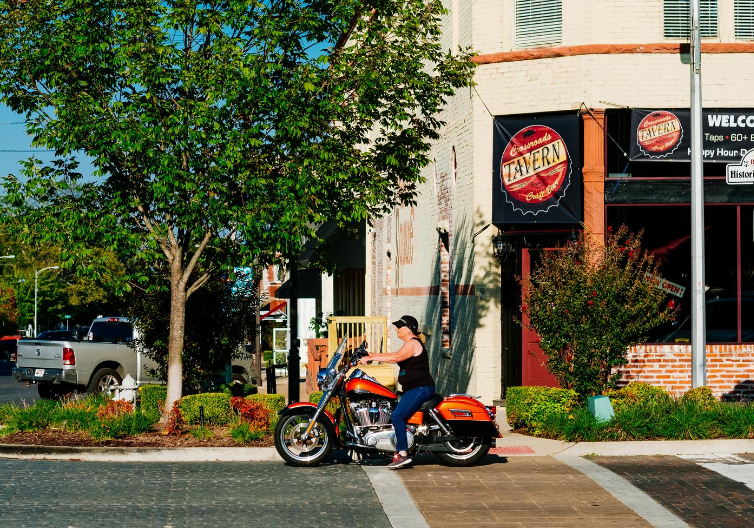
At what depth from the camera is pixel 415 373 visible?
1141cm

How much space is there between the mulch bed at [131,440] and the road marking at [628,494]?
3.88 metres

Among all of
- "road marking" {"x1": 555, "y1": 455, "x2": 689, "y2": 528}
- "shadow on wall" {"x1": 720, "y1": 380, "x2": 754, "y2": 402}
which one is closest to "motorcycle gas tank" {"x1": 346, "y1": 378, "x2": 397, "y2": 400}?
"road marking" {"x1": 555, "y1": 455, "x2": 689, "y2": 528}

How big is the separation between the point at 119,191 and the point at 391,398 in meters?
5.30

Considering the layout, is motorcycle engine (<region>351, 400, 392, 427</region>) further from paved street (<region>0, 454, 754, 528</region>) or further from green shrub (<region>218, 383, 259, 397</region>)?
green shrub (<region>218, 383, 259, 397</region>)

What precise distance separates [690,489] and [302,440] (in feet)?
14.0

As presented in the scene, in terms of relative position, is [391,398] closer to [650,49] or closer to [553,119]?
[553,119]

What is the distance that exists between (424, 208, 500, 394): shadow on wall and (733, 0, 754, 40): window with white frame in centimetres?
523

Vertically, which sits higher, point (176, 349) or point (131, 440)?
point (176, 349)

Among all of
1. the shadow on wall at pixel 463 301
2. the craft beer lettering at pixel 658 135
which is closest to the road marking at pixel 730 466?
the shadow on wall at pixel 463 301

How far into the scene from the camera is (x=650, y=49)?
52.2 feet

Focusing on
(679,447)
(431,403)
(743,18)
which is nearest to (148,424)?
(431,403)

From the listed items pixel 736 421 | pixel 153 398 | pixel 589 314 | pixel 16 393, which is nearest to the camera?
pixel 736 421

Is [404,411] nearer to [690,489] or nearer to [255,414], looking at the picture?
[255,414]

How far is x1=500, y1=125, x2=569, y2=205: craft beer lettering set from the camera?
1596 centimetres
